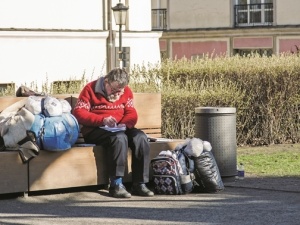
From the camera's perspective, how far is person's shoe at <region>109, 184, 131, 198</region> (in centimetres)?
1100

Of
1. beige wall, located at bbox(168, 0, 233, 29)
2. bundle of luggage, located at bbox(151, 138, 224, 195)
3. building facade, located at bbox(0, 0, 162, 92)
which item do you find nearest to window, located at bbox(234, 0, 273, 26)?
beige wall, located at bbox(168, 0, 233, 29)

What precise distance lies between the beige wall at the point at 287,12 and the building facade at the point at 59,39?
11.6m

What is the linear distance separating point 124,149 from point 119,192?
47 cm

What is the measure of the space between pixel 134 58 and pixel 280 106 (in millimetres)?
15584

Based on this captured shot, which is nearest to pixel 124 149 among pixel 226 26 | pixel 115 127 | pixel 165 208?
pixel 115 127

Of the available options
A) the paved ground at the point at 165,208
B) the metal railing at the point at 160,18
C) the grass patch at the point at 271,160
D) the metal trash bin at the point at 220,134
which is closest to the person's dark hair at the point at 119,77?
the paved ground at the point at 165,208

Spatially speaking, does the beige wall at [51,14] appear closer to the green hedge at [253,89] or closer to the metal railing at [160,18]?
the green hedge at [253,89]

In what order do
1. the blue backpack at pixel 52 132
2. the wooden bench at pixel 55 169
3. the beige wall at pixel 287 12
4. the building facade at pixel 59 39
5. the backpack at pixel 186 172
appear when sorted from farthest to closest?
the beige wall at pixel 287 12, the building facade at pixel 59 39, the backpack at pixel 186 172, the blue backpack at pixel 52 132, the wooden bench at pixel 55 169

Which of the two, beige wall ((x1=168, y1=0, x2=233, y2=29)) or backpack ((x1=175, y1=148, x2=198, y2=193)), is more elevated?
beige wall ((x1=168, y1=0, x2=233, y2=29))

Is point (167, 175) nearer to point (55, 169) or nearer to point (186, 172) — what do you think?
point (186, 172)

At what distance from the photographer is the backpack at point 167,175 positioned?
11218 millimetres

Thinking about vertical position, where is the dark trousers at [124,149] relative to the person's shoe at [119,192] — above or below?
above

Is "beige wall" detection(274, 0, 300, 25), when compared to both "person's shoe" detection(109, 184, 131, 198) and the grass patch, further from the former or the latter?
"person's shoe" detection(109, 184, 131, 198)

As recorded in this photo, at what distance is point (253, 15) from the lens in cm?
4488
